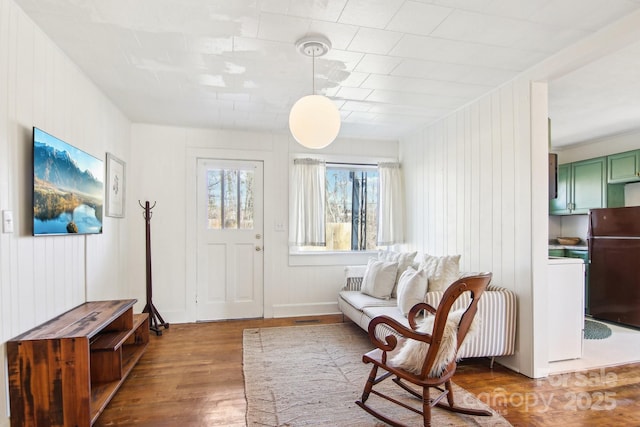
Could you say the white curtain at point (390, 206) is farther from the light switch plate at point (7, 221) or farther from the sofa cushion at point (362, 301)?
the light switch plate at point (7, 221)

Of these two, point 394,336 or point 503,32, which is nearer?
point 394,336

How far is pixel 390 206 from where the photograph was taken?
4.69m

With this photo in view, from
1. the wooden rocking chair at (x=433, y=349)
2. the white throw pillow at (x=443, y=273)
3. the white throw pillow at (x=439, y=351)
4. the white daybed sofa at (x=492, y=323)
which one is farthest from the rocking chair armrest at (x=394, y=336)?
the white throw pillow at (x=443, y=273)

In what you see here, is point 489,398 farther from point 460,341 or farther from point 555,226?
point 555,226

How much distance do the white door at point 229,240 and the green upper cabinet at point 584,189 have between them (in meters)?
4.49

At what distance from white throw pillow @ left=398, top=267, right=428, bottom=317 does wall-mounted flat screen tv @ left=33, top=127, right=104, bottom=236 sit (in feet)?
8.62

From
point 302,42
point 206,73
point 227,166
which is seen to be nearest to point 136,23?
point 206,73

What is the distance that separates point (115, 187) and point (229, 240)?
1.41 meters

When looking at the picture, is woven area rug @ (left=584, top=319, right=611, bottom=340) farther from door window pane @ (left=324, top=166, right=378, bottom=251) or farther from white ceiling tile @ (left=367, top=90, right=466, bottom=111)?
white ceiling tile @ (left=367, top=90, right=466, bottom=111)

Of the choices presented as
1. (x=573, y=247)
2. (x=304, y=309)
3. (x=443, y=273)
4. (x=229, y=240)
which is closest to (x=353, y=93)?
(x=443, y=273)

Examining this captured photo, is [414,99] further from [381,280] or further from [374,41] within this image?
[381,280]

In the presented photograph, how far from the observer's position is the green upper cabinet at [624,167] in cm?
423

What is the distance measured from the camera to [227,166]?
441cm

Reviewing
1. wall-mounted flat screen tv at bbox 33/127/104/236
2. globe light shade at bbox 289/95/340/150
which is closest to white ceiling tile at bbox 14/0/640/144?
globe light shade at bbox 289/95/340/150
